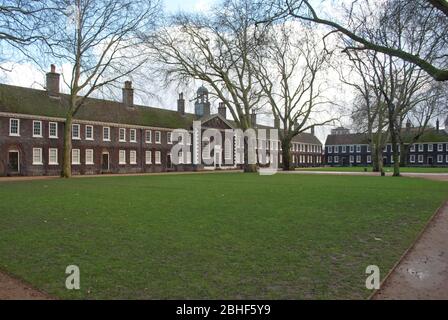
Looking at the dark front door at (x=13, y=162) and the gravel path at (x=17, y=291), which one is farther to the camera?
the dark front door at (x=13, y=162)

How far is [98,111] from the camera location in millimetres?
47531

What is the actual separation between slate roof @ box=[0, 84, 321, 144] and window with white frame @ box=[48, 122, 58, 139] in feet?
2.90

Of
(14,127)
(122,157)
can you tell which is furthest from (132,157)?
(14,127)

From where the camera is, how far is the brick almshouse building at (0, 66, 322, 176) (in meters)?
38.6

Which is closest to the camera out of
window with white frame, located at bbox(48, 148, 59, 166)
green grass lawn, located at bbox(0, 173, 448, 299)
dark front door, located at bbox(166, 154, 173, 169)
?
green grass lawn, located at bbox(0, 173, 448, 299)

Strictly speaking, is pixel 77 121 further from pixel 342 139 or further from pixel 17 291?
pixel 342 139

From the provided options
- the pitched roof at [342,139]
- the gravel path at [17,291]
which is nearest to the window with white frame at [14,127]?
the gravel path at [17,291]

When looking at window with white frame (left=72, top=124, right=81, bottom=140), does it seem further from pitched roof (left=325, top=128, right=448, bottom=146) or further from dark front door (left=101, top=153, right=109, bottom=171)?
pitched roof (left=325, top=128, right=448, bottom=146)

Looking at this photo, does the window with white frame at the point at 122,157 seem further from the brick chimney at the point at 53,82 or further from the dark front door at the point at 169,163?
the brick chimney at the point at 53,82

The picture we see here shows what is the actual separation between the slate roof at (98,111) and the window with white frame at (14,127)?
0.91m

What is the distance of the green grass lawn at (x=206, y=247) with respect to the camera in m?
5.42

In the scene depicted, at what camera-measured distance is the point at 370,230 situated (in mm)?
9461

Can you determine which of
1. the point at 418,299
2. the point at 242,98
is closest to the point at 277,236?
the point at 418,299

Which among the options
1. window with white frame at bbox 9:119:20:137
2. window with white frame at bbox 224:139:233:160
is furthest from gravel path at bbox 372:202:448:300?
window with white frame at bbox 224:139:233:160
